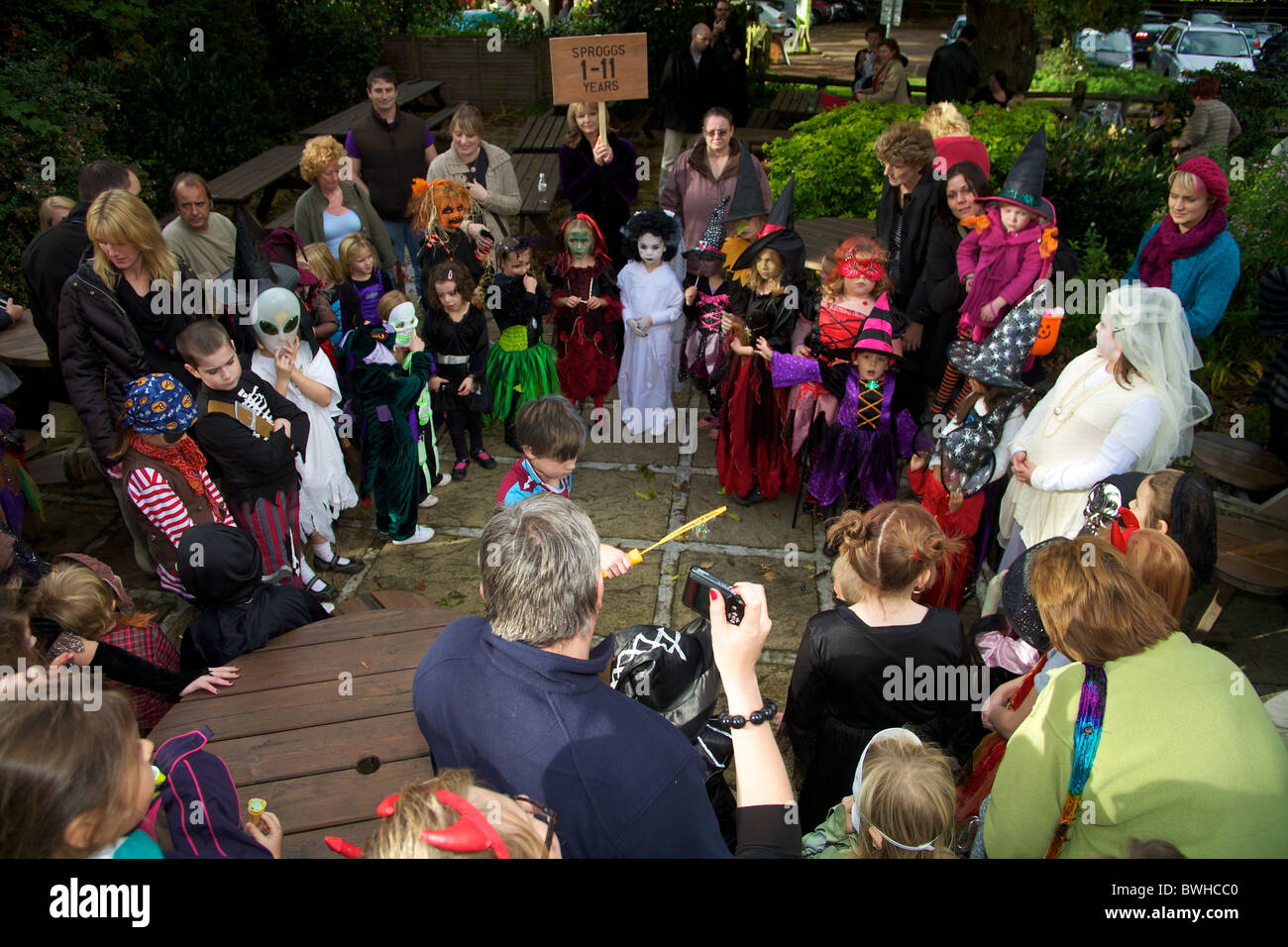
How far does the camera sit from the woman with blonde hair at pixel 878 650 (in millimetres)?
2873

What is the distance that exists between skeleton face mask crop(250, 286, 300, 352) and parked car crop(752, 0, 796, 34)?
2216 centimetres

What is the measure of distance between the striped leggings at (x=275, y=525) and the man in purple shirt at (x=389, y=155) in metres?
3.14

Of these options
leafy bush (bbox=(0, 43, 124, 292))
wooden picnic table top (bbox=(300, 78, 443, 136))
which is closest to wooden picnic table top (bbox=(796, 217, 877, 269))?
wooden picnic table top (bbox=(300, 78, 443, 136))

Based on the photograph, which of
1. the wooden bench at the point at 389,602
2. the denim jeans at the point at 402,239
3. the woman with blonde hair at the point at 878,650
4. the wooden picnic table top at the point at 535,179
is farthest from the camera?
the wooden picnic table top at the point at 535,179

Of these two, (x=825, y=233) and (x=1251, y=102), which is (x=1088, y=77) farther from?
(x=825, y=233)

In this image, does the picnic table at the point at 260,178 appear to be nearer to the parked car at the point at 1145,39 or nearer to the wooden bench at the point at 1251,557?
the wooden bench at the point at 1251,557

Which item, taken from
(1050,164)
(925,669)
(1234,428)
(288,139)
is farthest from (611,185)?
(288,139)

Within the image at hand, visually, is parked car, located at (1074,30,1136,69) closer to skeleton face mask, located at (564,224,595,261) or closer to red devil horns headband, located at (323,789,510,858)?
skeleton face mask, located at (564,224,595,261)

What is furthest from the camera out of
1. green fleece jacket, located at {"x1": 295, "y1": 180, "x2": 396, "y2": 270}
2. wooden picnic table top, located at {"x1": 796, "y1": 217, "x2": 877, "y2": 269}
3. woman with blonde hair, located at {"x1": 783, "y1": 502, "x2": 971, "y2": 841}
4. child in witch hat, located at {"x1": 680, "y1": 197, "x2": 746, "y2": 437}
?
wooden picnic table top, located at {"x1": 796, "y1": 217, "x2": 877, "y2": 269}

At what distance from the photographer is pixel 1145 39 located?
2217 centimetres

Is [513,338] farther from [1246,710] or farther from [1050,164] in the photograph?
[1050,164]

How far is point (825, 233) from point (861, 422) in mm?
2683

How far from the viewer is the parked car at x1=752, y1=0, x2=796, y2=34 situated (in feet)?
78.9

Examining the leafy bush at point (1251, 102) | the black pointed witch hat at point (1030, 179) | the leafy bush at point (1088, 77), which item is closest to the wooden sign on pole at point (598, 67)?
the black pointed witch hat at point (1030, 179)
